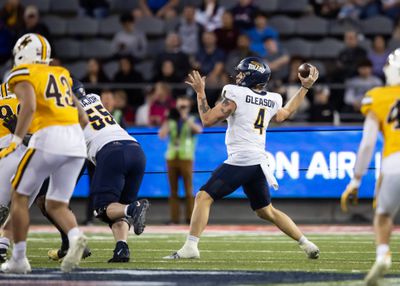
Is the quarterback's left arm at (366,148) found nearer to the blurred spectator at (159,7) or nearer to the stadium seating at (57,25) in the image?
the blurred spectator at (159,7)

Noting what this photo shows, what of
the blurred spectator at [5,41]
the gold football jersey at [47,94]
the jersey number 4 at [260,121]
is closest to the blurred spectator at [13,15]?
the blurred spectator at [5,41]

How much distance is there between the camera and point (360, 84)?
666 inches

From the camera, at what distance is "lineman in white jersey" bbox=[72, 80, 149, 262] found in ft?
31.1

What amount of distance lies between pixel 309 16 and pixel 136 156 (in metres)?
10.2

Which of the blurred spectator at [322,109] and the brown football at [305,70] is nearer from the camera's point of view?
the brown football at [305,70]

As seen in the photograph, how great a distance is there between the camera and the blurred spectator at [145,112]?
55.7ft

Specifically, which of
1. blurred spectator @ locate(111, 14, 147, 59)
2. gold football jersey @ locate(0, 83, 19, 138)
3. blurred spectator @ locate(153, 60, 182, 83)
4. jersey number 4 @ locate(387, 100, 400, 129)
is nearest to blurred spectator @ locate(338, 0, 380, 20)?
blurred spectator @ locate(153, 60, 182, 83)

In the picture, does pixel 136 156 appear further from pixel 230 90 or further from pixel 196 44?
pixel 196 44

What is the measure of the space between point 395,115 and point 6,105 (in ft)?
12.6

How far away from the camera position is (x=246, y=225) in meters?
15.6

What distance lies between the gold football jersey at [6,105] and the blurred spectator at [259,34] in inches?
345

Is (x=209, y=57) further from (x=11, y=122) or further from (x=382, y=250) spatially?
(x=382, y=250)

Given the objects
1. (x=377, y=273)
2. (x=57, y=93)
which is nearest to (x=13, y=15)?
(x=57, y=93)

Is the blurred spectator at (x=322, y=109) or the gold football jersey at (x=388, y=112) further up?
the gold football jersey at (x=388, y=112)
